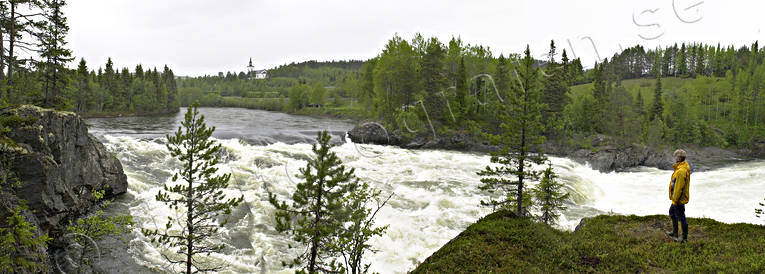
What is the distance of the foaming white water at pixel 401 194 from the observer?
57.8ft

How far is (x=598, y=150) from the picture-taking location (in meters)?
47.1

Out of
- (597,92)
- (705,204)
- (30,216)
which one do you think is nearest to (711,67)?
(597,92)

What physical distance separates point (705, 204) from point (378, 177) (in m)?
23.8

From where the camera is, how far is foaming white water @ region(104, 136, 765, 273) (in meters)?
17.6

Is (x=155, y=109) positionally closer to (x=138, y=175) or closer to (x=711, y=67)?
(x=138, y=175)

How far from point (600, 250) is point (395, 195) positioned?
15.3 metres

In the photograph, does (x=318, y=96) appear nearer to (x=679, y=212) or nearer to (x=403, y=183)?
(x=403, y=183)

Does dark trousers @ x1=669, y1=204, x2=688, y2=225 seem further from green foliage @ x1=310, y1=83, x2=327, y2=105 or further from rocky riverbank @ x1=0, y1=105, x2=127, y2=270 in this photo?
green foliage @ x1=310, y1=83, x2=327, y2=105

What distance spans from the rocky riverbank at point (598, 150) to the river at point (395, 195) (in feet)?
10.2

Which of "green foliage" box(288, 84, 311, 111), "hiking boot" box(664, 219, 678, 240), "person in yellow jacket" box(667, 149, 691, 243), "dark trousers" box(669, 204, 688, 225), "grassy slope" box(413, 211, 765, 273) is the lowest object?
"grassy slope" box(413, 211, 765, 273)

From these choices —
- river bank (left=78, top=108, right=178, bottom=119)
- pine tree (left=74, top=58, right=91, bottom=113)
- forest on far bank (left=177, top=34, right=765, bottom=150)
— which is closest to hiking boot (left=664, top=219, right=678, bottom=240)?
forest on far bank (left=177, top=34, right=765, bottom=150)

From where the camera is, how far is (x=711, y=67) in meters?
116

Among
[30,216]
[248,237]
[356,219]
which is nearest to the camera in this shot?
[356,219]

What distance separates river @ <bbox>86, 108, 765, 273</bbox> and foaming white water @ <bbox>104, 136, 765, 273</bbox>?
0.05 metres
